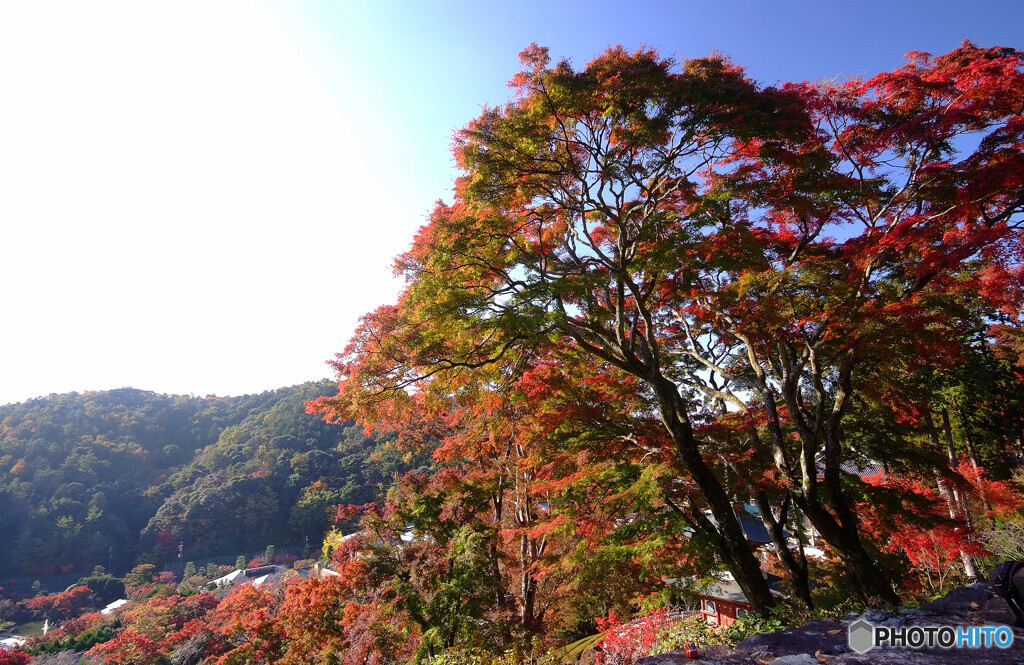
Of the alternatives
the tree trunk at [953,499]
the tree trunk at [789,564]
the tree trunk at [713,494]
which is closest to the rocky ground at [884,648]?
the tree trunk at [713,494]

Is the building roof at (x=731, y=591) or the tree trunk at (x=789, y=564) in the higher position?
the tree trunk at (x=789, y=564)

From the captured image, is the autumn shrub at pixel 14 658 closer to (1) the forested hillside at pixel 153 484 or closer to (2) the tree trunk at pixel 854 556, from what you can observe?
(1) the forested hillside at pixel 153 484

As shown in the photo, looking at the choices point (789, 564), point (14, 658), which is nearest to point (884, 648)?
point (789, 564)

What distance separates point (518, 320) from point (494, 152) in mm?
2413

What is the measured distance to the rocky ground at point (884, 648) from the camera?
291 centimetres

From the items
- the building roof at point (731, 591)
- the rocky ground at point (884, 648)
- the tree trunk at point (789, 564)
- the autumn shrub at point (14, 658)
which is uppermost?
the rocky ground at point (884, 648)

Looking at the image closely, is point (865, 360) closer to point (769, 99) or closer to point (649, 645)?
point (769, 99)

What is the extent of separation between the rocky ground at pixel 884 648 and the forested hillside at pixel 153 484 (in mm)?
33500

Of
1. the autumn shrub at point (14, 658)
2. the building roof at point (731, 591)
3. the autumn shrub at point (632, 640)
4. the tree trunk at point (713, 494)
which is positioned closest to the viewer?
the tree trunk at point (713, 494)

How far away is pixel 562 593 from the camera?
35.7 feet

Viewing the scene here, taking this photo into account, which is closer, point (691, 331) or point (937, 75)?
point (937, 75)

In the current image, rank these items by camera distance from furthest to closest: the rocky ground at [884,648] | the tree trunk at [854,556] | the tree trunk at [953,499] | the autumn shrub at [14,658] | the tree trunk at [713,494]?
the autumn shrub at [14,658]
the tree trunk at [953,499]
the tree trunk at [713,494]
the tree trunk at [854,556]
the rocky ground at [884,648]

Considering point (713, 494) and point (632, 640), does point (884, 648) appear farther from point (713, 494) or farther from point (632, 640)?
point (632, 640)

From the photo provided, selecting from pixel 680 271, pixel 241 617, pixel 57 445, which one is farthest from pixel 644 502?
pixel 57 445
